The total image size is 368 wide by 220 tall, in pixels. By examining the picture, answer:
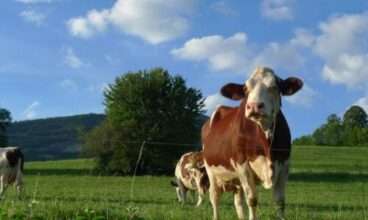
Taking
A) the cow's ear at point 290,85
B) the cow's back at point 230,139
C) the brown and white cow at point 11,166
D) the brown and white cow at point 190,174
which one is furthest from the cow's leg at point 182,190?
the cow's ear at point 290,85

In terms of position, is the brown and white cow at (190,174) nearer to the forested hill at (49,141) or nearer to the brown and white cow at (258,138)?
the brown and white cow at (258,138)

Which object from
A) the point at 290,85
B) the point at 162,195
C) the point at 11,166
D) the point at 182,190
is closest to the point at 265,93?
the point at 290,85

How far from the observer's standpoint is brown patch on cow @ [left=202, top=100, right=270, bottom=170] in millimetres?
8203

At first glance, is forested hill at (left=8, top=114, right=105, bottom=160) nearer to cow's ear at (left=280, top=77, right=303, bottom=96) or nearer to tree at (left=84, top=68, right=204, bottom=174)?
tree at (left=84, top=68, right=204, bottom=174)

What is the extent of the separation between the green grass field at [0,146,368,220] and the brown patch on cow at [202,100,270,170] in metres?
1.00

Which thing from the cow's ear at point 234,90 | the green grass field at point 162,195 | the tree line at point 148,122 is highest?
the tree line at point 148,122

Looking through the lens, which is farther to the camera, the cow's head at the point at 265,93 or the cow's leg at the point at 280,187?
the cow's leg at the point at 280,187

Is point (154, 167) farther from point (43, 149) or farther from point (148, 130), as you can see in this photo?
point (43, 149)

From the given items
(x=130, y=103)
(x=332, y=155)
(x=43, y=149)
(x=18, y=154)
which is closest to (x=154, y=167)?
(x=130, y=103)

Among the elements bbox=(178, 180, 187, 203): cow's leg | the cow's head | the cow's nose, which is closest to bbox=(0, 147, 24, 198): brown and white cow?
bbox=(178, 180, 187, 203): cow's leg

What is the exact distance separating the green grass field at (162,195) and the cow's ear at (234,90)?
1863 mm

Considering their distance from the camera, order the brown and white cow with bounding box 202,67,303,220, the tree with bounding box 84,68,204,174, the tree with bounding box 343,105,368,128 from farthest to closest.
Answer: the tree with bounding box 343,105,368,128
the tree with bounding box 84,68,204,174
the brown and white cow with bounding box 202,67,303,220

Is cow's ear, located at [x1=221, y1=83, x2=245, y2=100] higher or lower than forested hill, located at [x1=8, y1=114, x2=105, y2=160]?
lower

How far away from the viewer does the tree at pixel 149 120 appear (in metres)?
62.2
